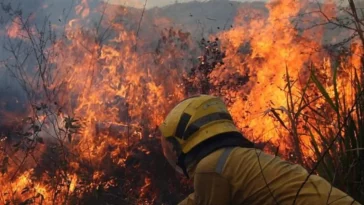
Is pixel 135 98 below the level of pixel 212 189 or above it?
below

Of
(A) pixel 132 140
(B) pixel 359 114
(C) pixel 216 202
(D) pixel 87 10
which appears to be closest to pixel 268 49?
(A) pixel 132 140

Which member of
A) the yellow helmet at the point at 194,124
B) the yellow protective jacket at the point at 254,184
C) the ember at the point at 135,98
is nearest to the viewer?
the yellow protective jacket at the point at 254,184

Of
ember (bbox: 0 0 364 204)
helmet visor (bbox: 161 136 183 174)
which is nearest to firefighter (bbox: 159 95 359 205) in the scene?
helmet visor (bbox: 161 136 183 174)

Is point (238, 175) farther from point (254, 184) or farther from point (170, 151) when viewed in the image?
point (170, 151)

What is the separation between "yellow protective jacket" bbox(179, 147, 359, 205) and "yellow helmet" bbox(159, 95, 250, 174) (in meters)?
0.16

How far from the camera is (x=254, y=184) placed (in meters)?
1.80

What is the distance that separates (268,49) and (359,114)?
9.07 meters

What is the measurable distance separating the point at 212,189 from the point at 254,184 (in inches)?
6.8

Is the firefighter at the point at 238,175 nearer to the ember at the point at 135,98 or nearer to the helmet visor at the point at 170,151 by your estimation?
the helmet visor at the point at 170,151

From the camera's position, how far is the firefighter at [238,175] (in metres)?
1.76

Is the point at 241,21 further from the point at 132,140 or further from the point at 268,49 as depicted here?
the point at 132,140

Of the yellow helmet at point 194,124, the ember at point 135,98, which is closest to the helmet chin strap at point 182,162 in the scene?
the yellow helmet at point 194,124

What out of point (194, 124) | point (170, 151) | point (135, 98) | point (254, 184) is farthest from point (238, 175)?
point (135, 98)

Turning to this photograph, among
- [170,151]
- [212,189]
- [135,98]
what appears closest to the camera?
[212,189]
